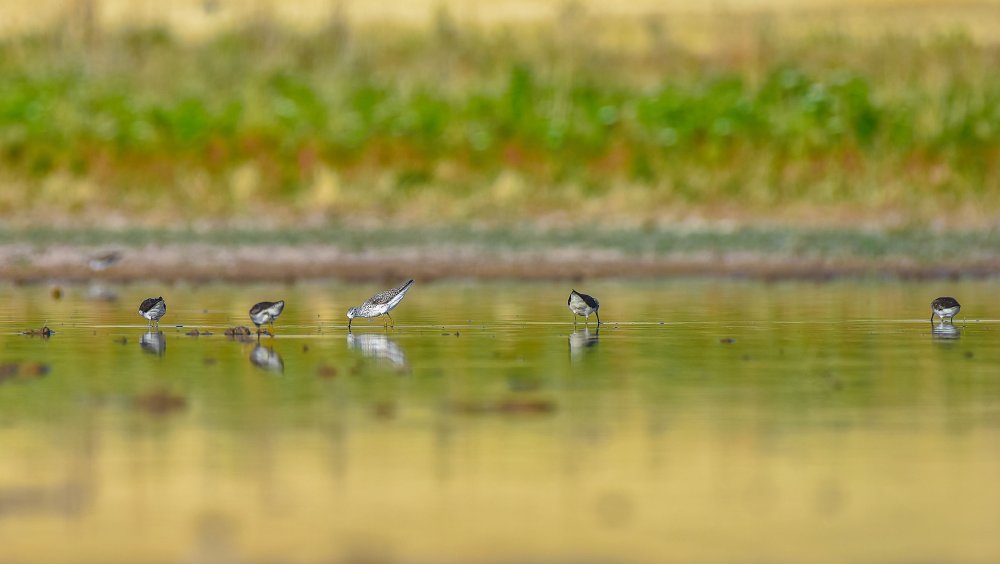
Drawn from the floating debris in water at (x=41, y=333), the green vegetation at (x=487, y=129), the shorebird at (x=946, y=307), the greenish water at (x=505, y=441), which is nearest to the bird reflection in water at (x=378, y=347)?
the greenish water at (x=505, y=441)

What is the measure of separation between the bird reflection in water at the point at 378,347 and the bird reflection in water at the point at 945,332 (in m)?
4.20

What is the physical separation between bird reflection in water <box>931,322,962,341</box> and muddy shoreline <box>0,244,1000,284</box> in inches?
270

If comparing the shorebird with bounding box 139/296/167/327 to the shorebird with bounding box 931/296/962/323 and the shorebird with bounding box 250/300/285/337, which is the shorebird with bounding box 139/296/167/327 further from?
the shorebird with bounding box 931/296/962/323

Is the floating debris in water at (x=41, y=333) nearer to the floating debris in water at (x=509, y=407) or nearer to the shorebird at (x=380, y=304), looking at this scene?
the shorebird at (x=380, y=304)

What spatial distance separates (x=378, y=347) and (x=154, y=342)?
5.79 ft

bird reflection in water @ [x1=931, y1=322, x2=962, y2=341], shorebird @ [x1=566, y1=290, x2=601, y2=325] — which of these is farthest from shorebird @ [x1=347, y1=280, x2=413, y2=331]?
bird reflection in water @ [x1=931, y1=322, x2=962, y2=341]

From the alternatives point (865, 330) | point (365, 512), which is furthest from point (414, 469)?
point (865, 330)

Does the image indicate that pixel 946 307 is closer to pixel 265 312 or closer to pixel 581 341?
pixel 581 341

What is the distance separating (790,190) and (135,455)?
2212cm

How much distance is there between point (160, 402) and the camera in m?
11.9

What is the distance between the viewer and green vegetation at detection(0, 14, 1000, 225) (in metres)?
30.4

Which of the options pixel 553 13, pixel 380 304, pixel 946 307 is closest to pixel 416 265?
pixel 380 304

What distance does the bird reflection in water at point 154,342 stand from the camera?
49.7 ft

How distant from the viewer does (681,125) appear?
110ft
